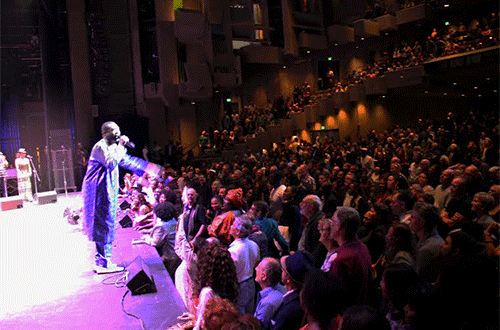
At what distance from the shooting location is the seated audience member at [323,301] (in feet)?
8.42

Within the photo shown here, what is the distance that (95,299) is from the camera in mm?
5102

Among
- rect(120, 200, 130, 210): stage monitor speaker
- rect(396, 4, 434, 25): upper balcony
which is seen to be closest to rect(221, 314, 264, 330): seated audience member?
rect(120, 200, 130, 210): stage monitor speaker

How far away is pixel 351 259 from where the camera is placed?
3.54 metres

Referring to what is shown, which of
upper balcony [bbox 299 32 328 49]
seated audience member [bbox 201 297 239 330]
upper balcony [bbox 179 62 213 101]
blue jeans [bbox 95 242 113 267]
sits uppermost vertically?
upper balcony [bbox 299 32 328 49]

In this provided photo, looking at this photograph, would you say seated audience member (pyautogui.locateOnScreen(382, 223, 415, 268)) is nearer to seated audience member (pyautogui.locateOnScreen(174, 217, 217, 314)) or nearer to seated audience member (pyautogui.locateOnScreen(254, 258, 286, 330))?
seated audience member (pyautogui.locateOnScreen(254, 258, 286, 330))

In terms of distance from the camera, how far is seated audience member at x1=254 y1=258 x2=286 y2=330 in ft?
11.3

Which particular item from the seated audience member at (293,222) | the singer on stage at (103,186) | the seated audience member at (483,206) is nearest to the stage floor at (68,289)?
the singer on stage at (103,186)

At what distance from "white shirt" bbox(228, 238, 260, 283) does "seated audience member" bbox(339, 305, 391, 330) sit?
81.3 inches

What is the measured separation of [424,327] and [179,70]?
70.7 feet

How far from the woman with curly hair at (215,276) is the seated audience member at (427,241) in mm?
1437

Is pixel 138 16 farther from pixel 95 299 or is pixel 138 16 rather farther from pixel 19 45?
pixel 95 299

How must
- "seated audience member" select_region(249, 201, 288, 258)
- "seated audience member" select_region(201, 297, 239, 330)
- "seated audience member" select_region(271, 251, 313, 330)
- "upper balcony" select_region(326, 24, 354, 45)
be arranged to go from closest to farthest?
"seated audience member" select_region(201, 297, 239, 330)
"seated audience member" select_region(271, 251, 313, 330)
"seated audience member" select_region(249, 201, 288, 258)
"upper balcony" select_region(326, 24, 354, 45)

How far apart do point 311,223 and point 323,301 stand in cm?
249

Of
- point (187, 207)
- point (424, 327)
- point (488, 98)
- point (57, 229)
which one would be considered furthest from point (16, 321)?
point (488, 98)
